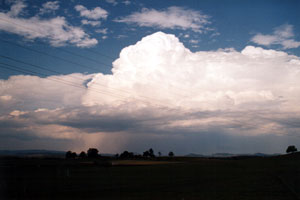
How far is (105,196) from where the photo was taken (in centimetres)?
3089

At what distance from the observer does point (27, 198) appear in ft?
96.2

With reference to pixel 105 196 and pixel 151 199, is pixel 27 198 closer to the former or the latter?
pixel 105 196

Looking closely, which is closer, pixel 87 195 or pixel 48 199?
pixel 48 199

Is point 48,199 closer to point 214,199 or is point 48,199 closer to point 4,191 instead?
point 4,191

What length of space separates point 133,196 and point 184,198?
5.51m

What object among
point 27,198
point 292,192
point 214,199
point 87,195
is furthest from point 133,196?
point 292,192

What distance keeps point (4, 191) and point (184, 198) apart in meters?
19.7

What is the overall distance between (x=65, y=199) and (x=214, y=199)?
580 inches

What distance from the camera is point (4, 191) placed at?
105ft

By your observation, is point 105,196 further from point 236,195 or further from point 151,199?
point 236,195

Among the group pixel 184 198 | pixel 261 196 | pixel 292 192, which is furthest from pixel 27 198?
pixel 292 192

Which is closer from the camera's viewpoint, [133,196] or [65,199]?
[65,199]

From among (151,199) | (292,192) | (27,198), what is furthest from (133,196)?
(292,192)

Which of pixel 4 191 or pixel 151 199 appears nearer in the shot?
pixel 151 199
